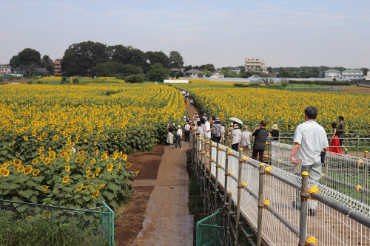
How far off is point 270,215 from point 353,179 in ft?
10.1

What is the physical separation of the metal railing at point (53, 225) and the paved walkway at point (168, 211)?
1129 mm

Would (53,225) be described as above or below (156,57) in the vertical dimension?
below

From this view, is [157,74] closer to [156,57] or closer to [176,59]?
[156,57]

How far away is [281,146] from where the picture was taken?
10266mm

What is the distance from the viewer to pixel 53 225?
666 centimetres

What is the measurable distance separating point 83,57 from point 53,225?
5649 inches

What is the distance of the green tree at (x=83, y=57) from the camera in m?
138

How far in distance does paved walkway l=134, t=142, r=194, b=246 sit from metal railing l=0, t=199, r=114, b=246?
3.71 ft

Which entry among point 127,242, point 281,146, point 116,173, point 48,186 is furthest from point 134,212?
point 281,146

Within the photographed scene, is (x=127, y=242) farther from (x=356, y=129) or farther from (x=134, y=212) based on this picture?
(x=356, y=129)

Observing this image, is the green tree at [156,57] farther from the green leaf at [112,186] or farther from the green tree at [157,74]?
the green leaf at [112,186]

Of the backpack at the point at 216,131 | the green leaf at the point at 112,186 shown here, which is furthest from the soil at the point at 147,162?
the green leaf at the point at 112,186

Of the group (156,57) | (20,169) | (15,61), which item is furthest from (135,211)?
(15,61)

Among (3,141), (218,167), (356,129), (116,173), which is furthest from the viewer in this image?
(356,129)
